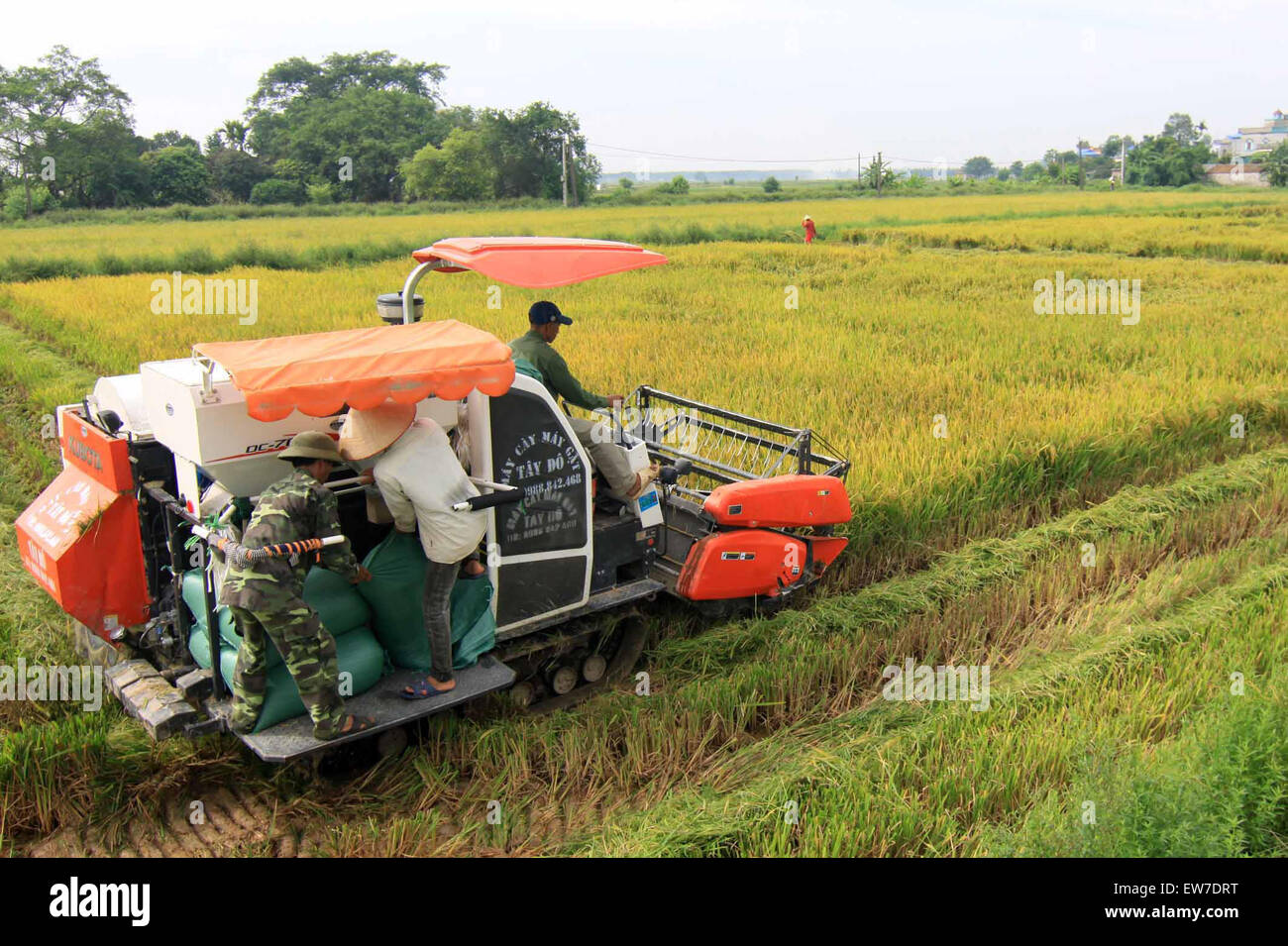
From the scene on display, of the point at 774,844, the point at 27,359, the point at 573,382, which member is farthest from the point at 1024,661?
the point at 27,359

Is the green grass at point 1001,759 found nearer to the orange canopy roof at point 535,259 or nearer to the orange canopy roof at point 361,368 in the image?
the orange canopy roof at point 361,368

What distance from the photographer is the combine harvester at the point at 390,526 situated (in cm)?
390

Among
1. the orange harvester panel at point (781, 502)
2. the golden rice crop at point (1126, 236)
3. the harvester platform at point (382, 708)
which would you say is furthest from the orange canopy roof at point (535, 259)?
the golden rice crop at point (1126, 236)

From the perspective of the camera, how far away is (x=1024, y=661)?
17.6ft

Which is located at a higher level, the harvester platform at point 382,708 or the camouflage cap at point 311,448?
the camouflage cap at point 311,448

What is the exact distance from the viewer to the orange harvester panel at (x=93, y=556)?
4445 mm

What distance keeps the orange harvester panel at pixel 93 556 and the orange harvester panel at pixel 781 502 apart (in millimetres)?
2820

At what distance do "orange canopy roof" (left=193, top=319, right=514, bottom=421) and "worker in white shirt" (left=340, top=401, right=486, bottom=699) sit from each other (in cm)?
15

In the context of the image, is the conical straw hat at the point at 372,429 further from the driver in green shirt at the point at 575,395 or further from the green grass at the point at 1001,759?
the green grass at the point at 1001,759

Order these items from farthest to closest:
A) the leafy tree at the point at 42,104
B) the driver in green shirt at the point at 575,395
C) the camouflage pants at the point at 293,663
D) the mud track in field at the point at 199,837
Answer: the leafy tree at the point at 42,104, the driver in green shirt at the point at 575,395, the mud track in field at the point at 199,837, the camouflage pants at the point at 293,663


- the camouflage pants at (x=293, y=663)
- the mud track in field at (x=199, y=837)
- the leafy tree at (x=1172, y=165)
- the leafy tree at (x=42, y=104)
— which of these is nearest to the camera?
the camouflage pants at (x=293, y=663)

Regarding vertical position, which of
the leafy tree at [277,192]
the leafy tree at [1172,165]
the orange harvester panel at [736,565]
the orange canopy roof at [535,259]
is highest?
the leafy tree at [1172,165]

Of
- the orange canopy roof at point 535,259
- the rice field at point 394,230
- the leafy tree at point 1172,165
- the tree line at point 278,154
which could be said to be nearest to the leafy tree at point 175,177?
the tree line at point 278,154

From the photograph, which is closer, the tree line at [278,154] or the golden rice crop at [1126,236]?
the golden rice crop at [1126,236]
